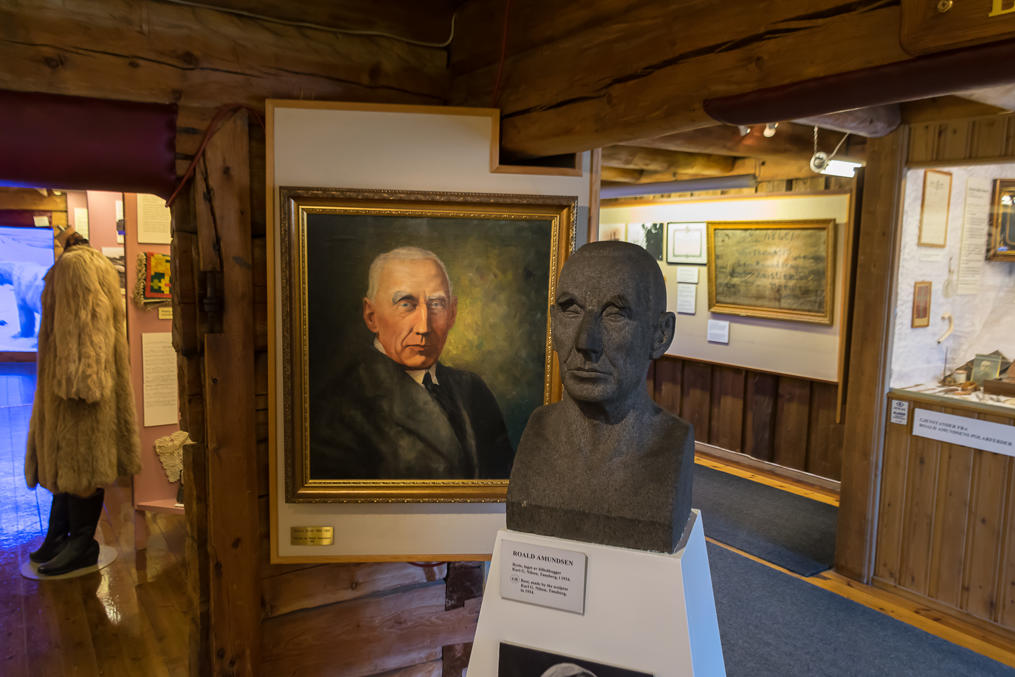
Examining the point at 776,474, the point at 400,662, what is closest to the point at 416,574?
the point at 400,662

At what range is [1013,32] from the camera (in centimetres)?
105

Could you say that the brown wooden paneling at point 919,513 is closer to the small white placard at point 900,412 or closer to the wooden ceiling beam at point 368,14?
the small white placard at point 900,412

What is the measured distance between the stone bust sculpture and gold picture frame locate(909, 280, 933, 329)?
2612mm

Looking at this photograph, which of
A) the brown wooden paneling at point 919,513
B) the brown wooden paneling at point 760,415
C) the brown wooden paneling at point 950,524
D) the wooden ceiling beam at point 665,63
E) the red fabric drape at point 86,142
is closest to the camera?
the wooden ceiling beam at point 665,63

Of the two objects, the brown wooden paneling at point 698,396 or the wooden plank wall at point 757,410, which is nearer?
the wooden plank wall at point 757,410

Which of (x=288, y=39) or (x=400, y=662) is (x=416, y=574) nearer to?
(x=400, y=662)

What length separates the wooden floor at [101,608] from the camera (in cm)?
288

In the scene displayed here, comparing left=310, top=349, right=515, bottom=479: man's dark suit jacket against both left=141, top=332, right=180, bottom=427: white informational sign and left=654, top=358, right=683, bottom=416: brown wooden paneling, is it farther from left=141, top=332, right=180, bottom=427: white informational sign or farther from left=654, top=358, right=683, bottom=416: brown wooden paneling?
left=654, top=358, right=683, bottom=416: brown wooden paneling

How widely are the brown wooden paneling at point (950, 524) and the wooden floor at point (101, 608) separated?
351cm

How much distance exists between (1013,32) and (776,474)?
16.3 feet

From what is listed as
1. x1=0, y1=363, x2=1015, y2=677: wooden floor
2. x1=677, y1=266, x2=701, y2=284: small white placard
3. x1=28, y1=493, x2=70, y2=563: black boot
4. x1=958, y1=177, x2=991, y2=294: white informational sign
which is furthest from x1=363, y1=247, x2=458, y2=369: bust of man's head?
x1=677, y1=266, x2=701, y2=284: small white placard

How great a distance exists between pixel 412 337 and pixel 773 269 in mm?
4070

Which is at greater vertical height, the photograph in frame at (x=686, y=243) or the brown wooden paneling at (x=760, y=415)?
the photograph in frame at (x=686, y=243)

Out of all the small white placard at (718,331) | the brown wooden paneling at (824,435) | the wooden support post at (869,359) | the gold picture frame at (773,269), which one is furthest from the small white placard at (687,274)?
the wooden support post at (869,359)
